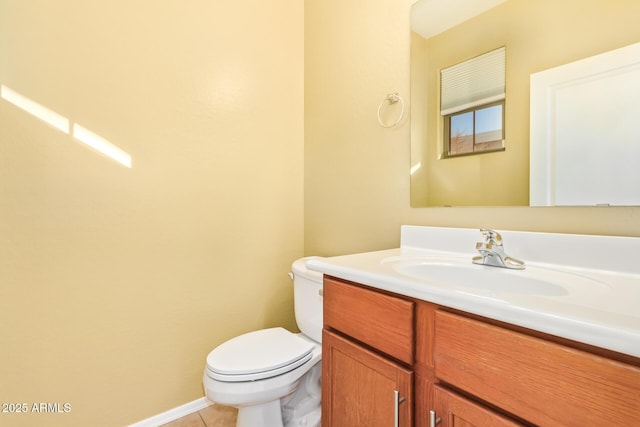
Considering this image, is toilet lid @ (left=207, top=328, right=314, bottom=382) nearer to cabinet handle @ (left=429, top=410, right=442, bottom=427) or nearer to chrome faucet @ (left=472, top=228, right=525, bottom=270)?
cabinet handle @ (left=429, top=410, right=442, bottom=427)

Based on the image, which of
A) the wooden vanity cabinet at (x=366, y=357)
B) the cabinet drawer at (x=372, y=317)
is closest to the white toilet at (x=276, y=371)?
the wooden vanity cabinet at (x=366, y=357)

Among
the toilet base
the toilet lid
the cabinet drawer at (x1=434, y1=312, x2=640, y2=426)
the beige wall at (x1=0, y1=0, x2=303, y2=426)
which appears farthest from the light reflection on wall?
the cabinet drawer at (x1=434, y1=312, x2=640, y2=426)

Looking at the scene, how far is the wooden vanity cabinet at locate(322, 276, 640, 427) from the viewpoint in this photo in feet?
1.36

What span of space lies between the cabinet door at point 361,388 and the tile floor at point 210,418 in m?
0.80

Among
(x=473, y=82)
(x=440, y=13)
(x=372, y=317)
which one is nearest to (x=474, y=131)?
(x=473, y=82)

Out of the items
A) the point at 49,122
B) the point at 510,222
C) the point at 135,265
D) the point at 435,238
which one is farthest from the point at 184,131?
the point at 510,222

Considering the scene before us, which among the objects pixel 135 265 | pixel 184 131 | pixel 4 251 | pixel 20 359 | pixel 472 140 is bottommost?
pixel 20 359

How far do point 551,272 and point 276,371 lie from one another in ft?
3.22

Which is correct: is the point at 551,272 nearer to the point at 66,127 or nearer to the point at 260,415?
the point at 260,415

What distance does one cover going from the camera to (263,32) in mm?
1671

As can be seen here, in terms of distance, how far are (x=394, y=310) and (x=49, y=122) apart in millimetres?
1477

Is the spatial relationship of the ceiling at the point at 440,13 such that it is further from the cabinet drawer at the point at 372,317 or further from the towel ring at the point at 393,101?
the cabinet drawer at the point at 372,317

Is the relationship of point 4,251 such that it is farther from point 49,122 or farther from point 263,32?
point 263,32

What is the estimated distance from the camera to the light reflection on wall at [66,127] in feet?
3.59
